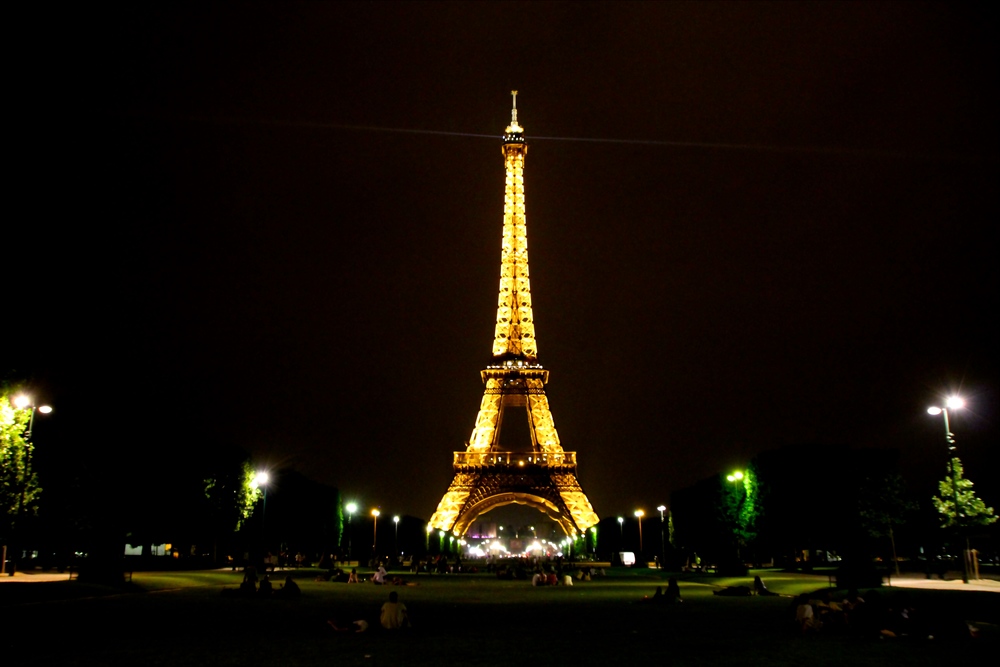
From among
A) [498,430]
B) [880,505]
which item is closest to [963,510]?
[880,505]

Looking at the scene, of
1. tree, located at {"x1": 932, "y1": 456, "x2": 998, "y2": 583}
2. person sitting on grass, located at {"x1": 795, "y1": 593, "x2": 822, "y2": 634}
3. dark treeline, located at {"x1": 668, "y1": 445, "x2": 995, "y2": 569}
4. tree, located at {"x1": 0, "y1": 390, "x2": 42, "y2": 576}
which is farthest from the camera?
dark treeline, located at {"x1": 668, "y1": 445, "x2": 995, "y2": 569}

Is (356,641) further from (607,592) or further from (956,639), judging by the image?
(607,592)

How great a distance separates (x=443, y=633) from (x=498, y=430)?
75.8m

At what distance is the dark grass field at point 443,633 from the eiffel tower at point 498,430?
55.5 m

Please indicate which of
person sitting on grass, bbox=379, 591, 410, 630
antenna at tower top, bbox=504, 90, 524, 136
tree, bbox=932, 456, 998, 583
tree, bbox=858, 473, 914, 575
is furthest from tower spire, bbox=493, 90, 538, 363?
person sitting on grass, bbox=379, 591, 410, 630

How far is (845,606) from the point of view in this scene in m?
24.5

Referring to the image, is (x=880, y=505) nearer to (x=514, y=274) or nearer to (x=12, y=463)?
(x=12, y=463)

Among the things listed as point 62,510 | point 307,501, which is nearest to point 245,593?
point 62,510

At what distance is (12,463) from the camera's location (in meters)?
40.2

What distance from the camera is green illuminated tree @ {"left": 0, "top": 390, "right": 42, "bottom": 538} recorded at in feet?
130

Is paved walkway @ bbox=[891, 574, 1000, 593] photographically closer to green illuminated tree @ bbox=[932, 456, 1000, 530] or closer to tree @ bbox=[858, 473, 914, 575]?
green illuminated tree @ bbox=[932, 456, 1000, 530]

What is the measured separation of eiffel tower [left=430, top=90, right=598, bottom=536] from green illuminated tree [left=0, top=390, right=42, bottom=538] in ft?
176

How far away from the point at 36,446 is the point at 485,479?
162 feet

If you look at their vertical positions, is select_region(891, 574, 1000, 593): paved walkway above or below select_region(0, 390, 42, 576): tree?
below
